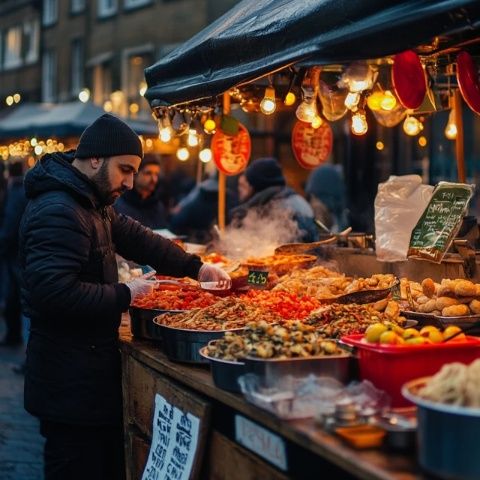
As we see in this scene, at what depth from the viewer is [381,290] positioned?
5.07 meters

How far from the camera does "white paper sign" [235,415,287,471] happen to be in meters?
3.34

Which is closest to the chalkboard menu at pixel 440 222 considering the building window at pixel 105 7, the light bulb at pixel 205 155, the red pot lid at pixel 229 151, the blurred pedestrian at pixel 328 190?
the red pot lid at pixel 229 151

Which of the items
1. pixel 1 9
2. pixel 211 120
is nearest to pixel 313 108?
pixel 211 120

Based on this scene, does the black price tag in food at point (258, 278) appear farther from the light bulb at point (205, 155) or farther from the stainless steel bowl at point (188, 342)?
the light bulb at point (205, 155)

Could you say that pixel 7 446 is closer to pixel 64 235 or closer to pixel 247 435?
pixel 64 235

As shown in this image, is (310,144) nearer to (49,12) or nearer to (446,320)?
(446,320)

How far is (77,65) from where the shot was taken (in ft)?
101

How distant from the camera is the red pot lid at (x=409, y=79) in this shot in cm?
562

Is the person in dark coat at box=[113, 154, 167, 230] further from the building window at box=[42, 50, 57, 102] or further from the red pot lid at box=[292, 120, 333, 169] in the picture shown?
the building window at box=[42, 50, 57, 102]

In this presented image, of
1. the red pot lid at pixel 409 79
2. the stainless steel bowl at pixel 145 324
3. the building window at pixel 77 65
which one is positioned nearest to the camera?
the stainless steel bowl at pixel 145 324

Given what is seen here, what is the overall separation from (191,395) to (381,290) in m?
1.44

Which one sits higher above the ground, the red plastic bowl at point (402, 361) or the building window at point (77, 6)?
the building window at point (77, 6)

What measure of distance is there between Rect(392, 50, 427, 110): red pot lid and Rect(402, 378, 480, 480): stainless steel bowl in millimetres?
3243

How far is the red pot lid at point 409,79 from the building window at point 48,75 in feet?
94.0
